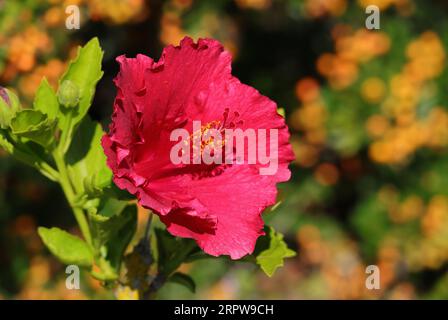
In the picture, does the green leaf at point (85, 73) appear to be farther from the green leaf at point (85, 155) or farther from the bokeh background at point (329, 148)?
the bokeh background at point (329, 148)

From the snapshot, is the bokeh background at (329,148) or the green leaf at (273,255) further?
the bokeh background at (329,148)

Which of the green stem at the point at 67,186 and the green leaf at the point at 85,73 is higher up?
the green leaf at the point at 85,73

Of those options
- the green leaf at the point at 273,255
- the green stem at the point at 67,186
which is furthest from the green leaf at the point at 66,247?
the green leaf at the point at 273,255

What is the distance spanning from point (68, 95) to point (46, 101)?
55mm

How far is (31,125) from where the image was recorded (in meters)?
1.01

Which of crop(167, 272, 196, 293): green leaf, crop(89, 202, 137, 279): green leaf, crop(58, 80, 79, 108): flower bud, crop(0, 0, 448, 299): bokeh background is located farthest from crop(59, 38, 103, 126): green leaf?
crop(0, 0, 448, 299): bokeh background

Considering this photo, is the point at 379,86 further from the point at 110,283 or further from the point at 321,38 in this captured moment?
the point at 110,283

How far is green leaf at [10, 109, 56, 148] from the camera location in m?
1.00

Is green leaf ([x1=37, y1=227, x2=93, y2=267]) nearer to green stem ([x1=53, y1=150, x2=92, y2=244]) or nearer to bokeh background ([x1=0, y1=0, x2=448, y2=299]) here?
green stem ([x1=53, y1=150, x2=92, y2=244])

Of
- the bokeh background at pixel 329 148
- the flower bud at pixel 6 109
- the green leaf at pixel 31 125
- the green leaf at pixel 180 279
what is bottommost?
the green leaf at pixel 180 279

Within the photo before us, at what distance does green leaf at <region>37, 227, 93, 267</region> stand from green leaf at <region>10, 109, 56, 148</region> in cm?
14

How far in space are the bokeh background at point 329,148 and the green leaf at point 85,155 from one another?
4.08 ft

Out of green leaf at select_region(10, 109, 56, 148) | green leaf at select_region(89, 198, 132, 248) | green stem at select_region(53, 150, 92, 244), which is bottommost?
green leaf at select_region(89, 198, 132, 248)

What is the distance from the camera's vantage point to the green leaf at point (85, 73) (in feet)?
3.58
